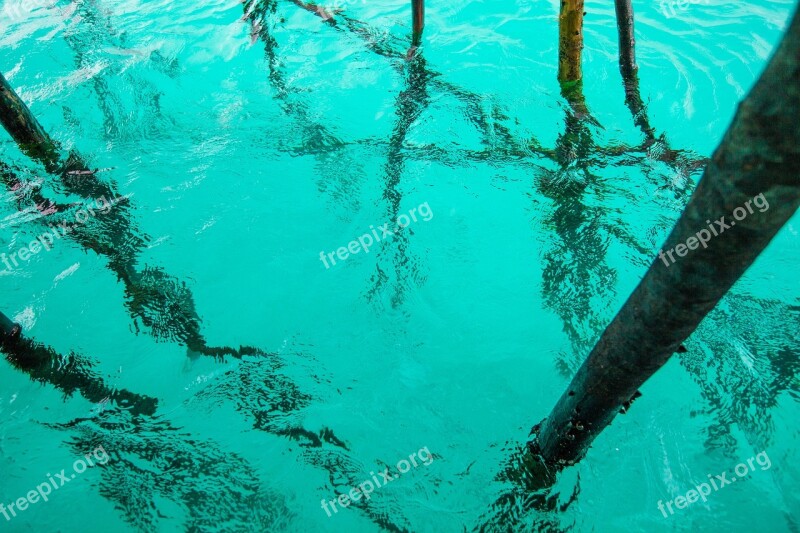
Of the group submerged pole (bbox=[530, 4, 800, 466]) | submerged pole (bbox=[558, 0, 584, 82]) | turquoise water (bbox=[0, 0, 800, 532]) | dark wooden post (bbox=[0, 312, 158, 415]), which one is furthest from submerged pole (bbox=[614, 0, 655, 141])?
dark wooden post (bbox=[0, 312, 158, 415])

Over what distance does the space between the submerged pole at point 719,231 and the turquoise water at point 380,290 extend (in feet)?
4.75

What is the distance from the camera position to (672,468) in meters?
3.14

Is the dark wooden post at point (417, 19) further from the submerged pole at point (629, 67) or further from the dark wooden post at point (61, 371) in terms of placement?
the dark wooden post at point (61, 371)

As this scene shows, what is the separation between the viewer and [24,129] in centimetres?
521

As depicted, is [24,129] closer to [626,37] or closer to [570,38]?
[570,38]

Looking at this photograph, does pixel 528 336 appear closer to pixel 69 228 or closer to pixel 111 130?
pixel 69 228

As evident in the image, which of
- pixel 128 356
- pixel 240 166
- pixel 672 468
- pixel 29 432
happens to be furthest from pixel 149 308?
pixel 672 468

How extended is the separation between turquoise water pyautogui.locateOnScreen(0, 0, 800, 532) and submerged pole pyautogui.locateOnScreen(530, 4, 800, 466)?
1.45 metres

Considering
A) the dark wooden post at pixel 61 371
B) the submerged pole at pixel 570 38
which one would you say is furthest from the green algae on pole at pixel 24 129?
the submerged pole at pixel 570 38

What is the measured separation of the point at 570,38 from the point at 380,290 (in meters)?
3.34

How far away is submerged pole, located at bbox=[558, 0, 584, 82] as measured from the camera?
191 inches

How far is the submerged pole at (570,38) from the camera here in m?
4.86

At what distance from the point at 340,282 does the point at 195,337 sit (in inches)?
49.8

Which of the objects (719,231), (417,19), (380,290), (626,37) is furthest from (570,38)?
(719,231)
